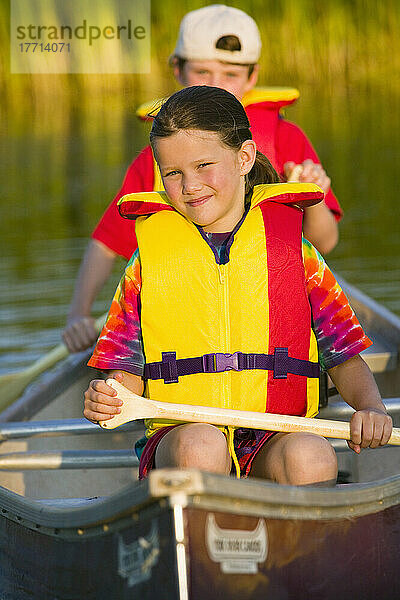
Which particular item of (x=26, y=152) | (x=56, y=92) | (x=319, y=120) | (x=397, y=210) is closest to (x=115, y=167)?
(x=26, y=152)

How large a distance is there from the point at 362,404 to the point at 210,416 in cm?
43

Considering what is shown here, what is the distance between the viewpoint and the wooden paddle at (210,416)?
251 cm

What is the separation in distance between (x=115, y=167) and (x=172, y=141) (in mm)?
10781

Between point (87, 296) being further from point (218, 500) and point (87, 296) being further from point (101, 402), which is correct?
point (218, 500)

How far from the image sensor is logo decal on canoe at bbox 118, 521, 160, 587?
7.26 ft

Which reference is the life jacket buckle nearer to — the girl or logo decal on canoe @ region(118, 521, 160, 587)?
the girl

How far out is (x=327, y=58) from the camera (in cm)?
2198

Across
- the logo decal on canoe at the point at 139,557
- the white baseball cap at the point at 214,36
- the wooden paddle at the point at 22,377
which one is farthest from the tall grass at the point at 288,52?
the logo decal on canoe at the point at 139,557

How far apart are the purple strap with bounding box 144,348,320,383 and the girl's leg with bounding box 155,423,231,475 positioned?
226mm

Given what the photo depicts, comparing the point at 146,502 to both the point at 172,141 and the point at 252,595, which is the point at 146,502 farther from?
the point at 172,141

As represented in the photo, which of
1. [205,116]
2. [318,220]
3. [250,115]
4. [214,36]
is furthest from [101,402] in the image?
[250,115]

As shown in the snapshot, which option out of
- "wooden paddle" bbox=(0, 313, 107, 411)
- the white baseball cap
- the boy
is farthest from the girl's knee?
"wooden paddle" bbox=(0, 313, 107, 411)

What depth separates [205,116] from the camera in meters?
2.64

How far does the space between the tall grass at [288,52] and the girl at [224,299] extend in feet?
52.4
